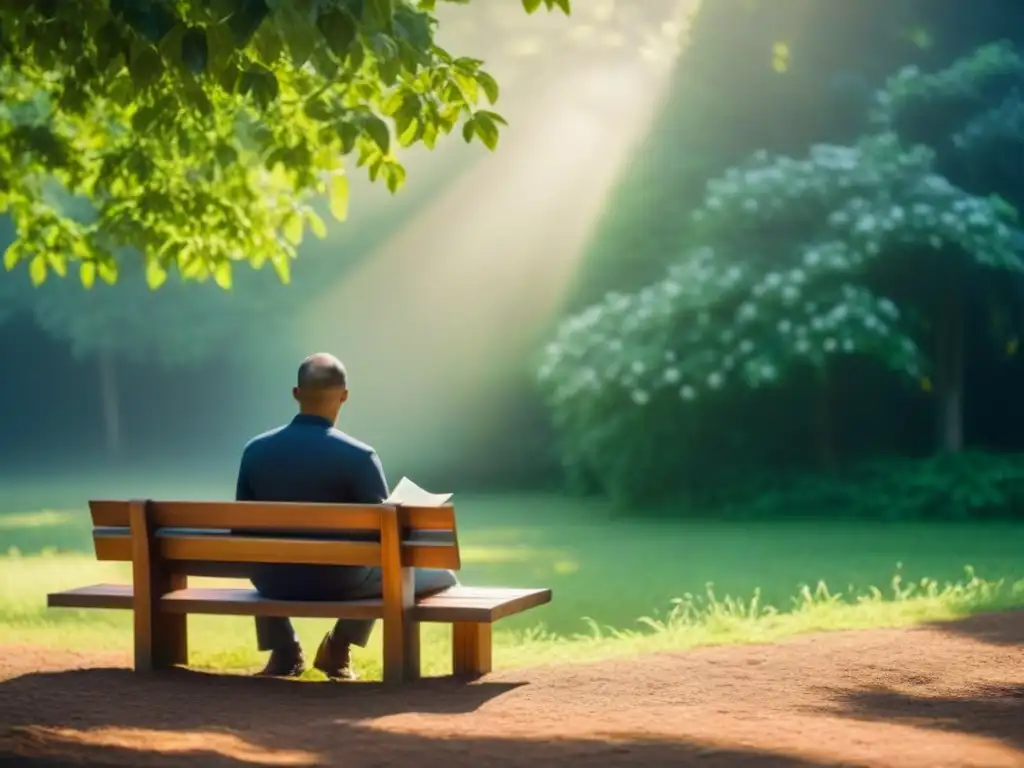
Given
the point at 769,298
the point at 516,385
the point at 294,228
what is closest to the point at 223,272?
the point at 294,228

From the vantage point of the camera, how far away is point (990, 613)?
11367mm

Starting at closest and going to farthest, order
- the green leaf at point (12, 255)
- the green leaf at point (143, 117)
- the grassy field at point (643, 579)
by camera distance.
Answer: the green leaf at point (143, 117)
the grassy field at point (643, 579)
the green leaf at point (12, 255)

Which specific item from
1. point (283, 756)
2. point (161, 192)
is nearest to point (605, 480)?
point (161, 192)

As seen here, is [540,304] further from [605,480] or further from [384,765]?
[384,765]

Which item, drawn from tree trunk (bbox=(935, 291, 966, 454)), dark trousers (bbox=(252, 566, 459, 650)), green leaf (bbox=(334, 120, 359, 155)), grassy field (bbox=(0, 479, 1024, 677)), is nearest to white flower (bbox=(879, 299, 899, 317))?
tree trunk (bbox=(935, 291, 966, 454))

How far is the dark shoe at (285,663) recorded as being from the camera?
28.8 feet

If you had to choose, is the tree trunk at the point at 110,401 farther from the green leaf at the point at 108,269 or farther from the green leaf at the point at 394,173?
the green leaf at the point at 394,173

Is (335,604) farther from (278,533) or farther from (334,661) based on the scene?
(334,661)

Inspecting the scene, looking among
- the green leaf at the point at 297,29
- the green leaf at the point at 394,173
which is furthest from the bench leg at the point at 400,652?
the green leaf at the point at 394,173

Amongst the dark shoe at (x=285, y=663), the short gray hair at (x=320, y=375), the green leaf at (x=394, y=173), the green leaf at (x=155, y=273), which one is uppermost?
the green leaf at (x=394, y=173)

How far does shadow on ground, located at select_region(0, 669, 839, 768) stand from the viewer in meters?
5.96

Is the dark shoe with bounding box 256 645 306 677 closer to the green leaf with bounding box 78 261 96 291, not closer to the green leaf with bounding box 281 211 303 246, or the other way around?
the green leaf with bounding box 281 211 303 246

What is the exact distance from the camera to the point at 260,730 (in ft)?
22.3

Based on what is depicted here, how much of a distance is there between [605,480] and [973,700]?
18.0 metres
